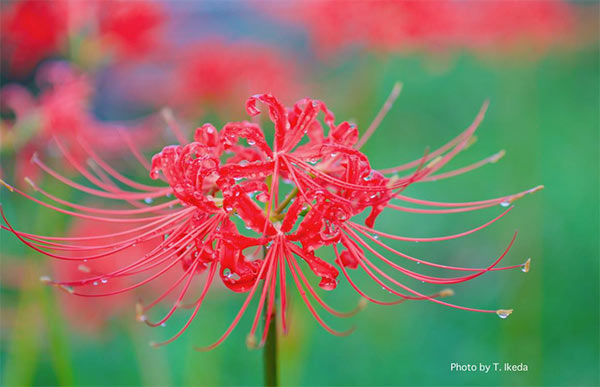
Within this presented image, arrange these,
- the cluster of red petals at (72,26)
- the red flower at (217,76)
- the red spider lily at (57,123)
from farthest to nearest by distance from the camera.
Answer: the red flower at (217,76), the cluster of red petals at (72,26), the red spider lily at (57,123)

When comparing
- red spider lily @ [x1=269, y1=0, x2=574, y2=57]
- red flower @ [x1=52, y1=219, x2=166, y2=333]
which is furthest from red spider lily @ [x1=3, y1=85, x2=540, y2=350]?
red spider lily @ [x1=269, y1=0, x2=574, y2=57]

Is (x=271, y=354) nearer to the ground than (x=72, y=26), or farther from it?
nearer to the ground

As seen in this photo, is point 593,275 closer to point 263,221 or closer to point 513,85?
point 513,85

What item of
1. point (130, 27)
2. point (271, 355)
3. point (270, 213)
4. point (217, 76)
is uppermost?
point (130, 27)

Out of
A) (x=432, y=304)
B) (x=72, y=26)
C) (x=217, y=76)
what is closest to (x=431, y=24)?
(x=217, y=76)

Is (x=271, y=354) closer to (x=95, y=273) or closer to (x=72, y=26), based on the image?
(x=95, y=273)

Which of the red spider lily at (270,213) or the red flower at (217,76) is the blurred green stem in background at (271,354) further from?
the red flower at (217,76)

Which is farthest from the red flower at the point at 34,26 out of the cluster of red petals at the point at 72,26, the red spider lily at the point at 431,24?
the red spider lily at the point at 431,24

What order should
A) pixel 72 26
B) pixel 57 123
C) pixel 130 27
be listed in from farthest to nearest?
pixel 130 27, pixel 72 26, pixel 57 123
